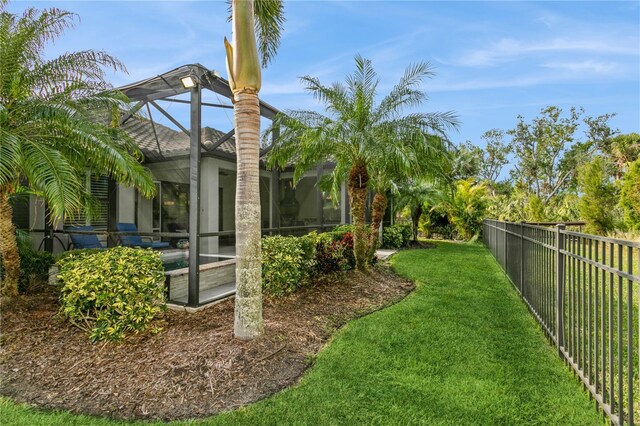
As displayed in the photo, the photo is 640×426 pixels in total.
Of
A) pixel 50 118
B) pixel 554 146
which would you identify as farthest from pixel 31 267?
pixel 554 146

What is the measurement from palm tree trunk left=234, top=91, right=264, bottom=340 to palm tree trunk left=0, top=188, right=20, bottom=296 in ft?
13.6

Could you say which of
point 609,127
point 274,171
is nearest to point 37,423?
point 274,171

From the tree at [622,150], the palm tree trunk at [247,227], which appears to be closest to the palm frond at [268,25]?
the palm tree trunk at [247,227]

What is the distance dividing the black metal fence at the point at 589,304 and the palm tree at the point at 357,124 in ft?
10.8

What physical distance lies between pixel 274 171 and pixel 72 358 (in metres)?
6.79

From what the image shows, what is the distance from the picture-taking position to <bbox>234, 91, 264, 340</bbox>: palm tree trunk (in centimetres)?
423

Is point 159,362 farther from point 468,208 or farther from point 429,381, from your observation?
point 468,208

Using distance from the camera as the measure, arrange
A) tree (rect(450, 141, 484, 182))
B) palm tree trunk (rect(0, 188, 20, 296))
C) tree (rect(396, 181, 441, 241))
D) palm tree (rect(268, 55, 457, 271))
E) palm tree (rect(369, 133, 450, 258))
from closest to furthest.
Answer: palm tree trunk (rect(0, 188, 20, 296)), palm tree (rect(369, 133, 450, 258)), palm tree (rect(268, 55, 457, 271)), tree (rect(396, 181, 441, 241)), tree (rect(450, 141, 484, 182))

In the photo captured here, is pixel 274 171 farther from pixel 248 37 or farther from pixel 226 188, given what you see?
pixel 248 37

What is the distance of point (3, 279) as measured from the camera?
18.9 ft

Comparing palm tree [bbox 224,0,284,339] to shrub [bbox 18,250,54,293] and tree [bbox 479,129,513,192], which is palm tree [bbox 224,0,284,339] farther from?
tree [bbox 479,129,513,192]

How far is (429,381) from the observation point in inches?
136

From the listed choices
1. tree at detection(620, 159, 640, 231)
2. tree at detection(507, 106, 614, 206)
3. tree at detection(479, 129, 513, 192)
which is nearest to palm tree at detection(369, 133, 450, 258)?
tree at detection(620, 159, 640, 231)

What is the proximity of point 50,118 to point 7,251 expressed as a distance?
7.53 ft
